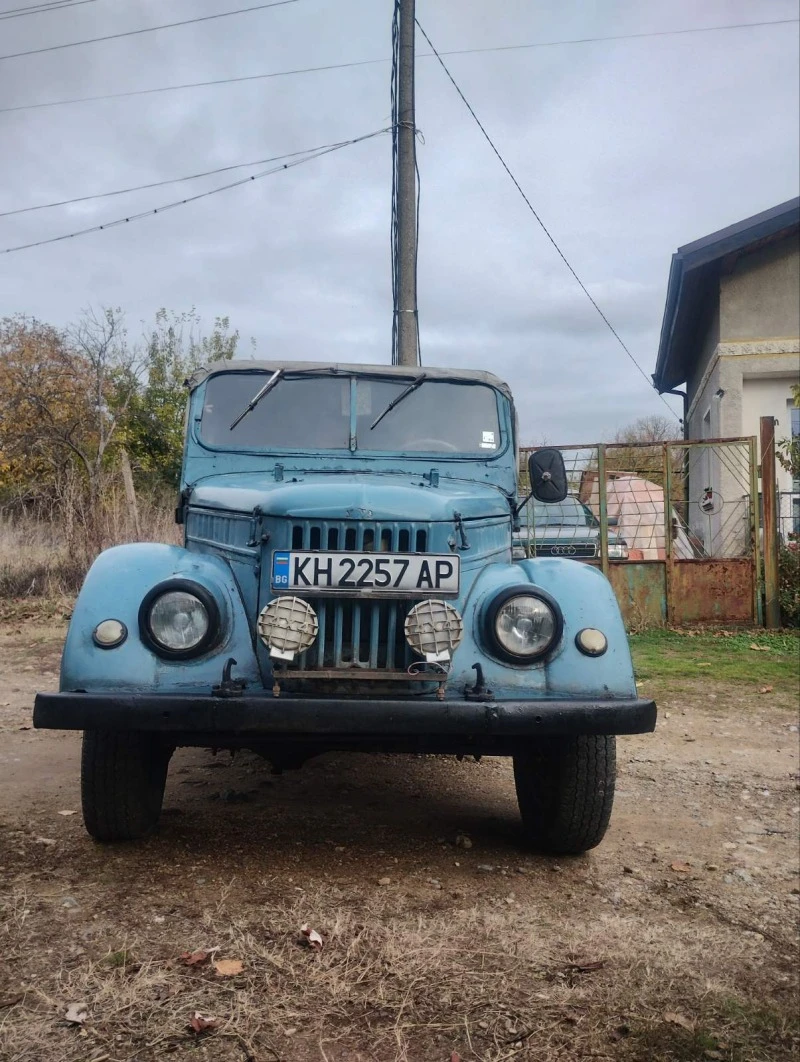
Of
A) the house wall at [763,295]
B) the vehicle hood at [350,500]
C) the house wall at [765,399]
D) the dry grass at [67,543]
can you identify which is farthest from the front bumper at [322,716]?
the house wall at [763,295]

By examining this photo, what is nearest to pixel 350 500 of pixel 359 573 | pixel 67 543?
pixel 359 573

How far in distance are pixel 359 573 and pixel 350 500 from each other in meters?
0.28

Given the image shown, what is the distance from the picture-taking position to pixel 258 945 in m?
2.67

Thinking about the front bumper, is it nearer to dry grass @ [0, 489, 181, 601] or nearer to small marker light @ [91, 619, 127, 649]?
small marker light @ [91, 619, 127, 649]

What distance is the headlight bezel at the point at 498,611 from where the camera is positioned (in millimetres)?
3217

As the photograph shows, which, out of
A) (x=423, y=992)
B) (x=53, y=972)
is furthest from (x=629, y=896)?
(x=53, y=972)

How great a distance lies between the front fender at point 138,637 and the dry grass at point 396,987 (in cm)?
71

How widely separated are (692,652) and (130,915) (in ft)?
21.2

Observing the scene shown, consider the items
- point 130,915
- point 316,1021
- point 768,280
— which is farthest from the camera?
point 768,280

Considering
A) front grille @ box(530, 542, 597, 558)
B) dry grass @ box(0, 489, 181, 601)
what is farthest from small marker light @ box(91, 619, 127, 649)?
dry grass @ box(0, 489, 181, 601)

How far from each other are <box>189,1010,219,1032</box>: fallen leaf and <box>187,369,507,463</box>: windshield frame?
255 cm

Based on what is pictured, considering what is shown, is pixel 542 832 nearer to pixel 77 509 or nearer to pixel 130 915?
pixel 130 915

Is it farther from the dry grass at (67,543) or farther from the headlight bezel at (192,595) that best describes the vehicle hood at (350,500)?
the dry grass at (67,543)

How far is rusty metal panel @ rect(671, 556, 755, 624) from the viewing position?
937cm
